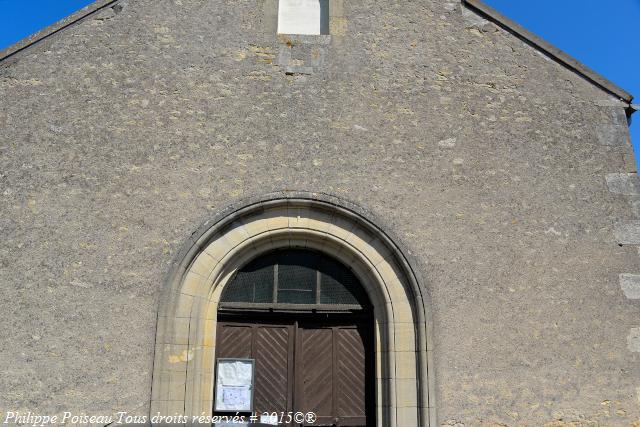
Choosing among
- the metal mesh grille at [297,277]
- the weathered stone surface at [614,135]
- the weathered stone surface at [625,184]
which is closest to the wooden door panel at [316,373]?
the metal mesh grille at [297,277]

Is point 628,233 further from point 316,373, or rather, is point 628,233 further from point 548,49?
point 316,373

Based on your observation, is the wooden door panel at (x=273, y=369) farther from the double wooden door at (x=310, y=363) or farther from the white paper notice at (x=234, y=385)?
the white paper notice at (x=234, y=385)

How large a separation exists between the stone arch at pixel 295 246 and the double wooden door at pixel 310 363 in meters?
0.20

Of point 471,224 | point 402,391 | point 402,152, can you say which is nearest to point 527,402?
point 402,391

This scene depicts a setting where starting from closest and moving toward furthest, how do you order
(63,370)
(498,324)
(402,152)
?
1. (63,370)
2. (498,324)
3. (402,152)

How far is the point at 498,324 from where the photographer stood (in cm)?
602

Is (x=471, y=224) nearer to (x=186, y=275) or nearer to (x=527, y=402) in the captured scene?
(x=527, y=402)

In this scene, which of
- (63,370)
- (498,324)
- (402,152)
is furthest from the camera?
(402,152)

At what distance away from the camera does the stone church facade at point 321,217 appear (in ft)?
19.1

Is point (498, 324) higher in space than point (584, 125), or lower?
lower

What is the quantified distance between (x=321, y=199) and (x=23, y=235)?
2.84 m

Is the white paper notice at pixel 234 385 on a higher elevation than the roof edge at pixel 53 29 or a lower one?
lower

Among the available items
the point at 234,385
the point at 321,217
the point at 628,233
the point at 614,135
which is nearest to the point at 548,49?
the point at 614,135

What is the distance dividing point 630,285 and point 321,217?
3.07 metres
